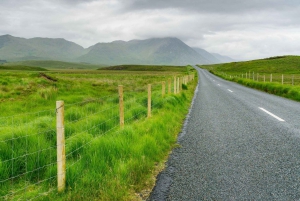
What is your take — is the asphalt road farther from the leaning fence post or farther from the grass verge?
the grass verge

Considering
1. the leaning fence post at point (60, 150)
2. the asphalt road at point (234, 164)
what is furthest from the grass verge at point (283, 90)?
the leaning fence post at point (60, 150)

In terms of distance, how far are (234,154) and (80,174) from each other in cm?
341

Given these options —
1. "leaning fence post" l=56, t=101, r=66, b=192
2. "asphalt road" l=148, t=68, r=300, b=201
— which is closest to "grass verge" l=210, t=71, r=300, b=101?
"asphalt road" l=148, t=68, r=300, b=201

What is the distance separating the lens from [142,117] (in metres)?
9.06

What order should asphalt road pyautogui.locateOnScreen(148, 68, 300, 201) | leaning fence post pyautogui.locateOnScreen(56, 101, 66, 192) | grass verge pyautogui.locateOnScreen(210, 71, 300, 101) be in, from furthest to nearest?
grass verge pyautogui.locateOnScreen(210, 71, 300, 101) → asphalt road pyautogui.locateOnScreen(148, 68, 300, 201) → leaning fence post pyautogui.locateOnScreen(56, 101, 66, 192)

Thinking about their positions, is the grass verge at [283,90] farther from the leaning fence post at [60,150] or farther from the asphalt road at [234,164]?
the leaning fence post at [60,150]

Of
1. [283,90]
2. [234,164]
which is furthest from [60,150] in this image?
[283,90]

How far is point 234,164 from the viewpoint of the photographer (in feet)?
16.3

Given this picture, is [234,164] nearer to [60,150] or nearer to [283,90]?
[60,150]

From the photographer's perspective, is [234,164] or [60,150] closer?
[60,150]

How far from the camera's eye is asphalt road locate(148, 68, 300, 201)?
3.83 metres

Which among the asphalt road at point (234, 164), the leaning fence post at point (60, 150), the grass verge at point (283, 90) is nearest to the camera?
the leaning fence post at point (60, 150)

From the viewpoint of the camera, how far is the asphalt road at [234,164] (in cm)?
383

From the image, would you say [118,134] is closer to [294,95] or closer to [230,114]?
[230,114]
